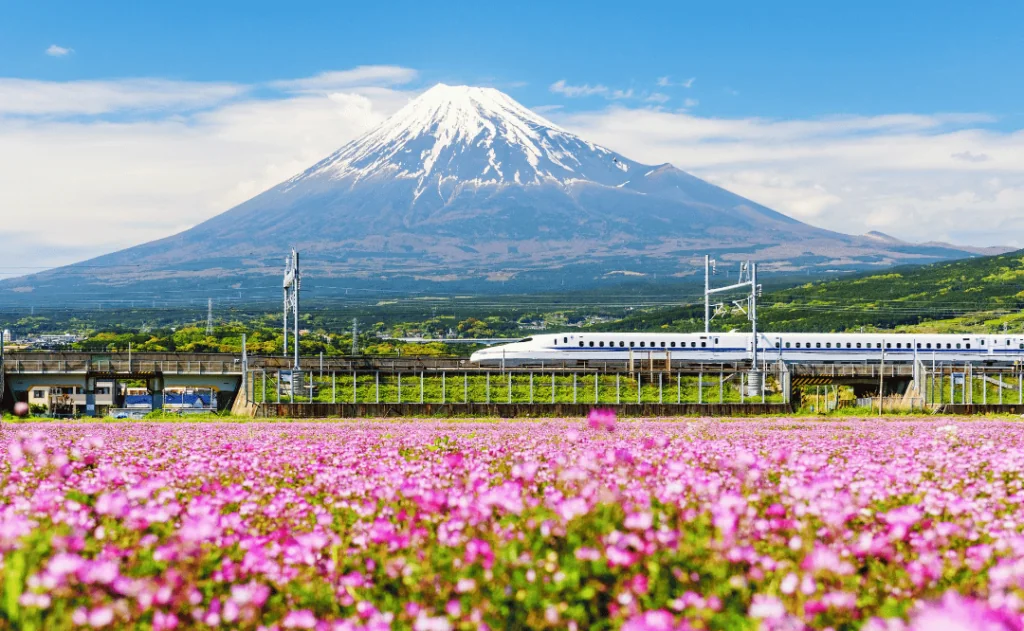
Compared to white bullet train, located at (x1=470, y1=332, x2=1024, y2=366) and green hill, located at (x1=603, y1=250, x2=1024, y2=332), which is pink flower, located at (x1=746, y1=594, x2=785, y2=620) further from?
green hill, located at (x1=603, y1=250, x2=1024, y2=332)

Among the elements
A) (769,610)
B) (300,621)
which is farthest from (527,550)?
(769,610)

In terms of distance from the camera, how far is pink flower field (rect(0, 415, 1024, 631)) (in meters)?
5.51

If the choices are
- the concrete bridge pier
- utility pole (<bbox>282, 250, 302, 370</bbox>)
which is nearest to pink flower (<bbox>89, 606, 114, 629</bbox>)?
utility pole (<bbox>282, 250, 302, 370</bbox>)

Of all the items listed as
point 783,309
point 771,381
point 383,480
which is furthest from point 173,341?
point 783,309

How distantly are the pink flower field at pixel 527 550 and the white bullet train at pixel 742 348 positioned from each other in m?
59.3

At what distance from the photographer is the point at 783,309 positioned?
190 m

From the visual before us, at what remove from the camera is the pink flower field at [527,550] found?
5.51 metres

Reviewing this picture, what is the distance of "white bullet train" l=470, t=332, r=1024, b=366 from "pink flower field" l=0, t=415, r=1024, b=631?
59302 mm

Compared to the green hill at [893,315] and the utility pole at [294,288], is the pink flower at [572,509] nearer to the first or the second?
the utility pole at [294,288]

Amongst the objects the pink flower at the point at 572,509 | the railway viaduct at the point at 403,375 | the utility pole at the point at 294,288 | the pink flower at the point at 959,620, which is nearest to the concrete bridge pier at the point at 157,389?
the railway viaduct at the point at 403,375

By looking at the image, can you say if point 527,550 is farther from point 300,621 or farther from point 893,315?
point 893,315

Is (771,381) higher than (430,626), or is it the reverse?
(430,626)

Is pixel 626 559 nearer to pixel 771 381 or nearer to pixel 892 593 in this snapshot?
pixel 892 593

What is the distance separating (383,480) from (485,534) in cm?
270
